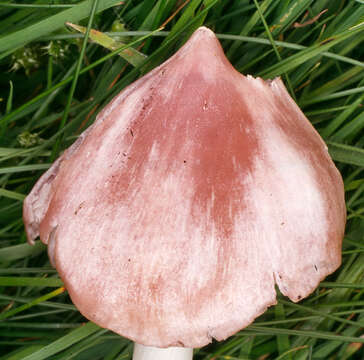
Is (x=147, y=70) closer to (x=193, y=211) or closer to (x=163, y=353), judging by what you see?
(x=193, y=211)

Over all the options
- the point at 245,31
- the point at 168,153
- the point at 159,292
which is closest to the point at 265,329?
the point at 159,292

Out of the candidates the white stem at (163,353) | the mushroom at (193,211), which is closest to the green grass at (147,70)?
the white stem at (163,353)

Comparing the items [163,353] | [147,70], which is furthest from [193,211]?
[147,70]

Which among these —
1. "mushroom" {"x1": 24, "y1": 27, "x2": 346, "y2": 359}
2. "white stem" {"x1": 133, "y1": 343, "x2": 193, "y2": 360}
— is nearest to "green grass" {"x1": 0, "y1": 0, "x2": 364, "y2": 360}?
"white stem" {"x1": 133, "y1": 343, "x2": 193, "y2": 360}

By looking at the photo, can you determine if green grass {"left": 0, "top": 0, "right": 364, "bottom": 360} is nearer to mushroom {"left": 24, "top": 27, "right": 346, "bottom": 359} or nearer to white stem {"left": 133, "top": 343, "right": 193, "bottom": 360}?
white stem {"left": 133, "top": 343, "right": 193, "bottom": 360}

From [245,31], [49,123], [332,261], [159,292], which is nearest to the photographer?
[159,292]

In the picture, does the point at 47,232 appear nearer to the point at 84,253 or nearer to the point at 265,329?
the point at 84,253
